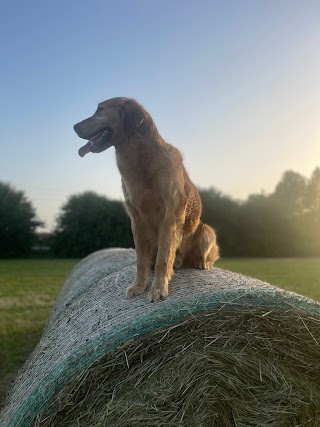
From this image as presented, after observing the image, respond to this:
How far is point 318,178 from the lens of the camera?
4425 centimetres

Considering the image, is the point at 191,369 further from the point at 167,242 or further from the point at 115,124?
the point at 115,124

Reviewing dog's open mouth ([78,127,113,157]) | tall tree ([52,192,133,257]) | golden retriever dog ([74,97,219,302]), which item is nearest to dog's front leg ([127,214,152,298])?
golden retriever dog ([74,97,219,302])

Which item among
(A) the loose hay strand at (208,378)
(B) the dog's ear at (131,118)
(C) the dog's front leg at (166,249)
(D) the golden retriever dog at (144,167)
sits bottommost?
(A) the loose hay strand at (208,378)

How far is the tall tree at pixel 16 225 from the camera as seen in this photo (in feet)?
113

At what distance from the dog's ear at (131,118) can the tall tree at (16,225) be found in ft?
108

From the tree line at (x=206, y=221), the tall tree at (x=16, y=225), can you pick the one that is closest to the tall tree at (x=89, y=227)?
the tree line at (x=206, y=221)

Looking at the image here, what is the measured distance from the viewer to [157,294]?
3.12 meters

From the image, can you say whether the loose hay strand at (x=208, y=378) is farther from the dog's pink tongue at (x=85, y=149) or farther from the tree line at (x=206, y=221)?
the tree line at (x=206, y=221)

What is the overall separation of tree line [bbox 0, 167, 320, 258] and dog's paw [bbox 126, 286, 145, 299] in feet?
91.8

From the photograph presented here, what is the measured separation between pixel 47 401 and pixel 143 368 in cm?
53

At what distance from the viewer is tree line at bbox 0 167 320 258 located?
33.6 meters

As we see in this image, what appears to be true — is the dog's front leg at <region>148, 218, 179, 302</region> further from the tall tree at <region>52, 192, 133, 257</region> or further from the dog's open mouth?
the tall tree at <region>52, 192, 133, 257</region>

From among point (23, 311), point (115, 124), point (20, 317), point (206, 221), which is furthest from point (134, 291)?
point (206, 221)

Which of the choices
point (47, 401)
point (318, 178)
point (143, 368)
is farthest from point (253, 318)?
point (318, 178)
